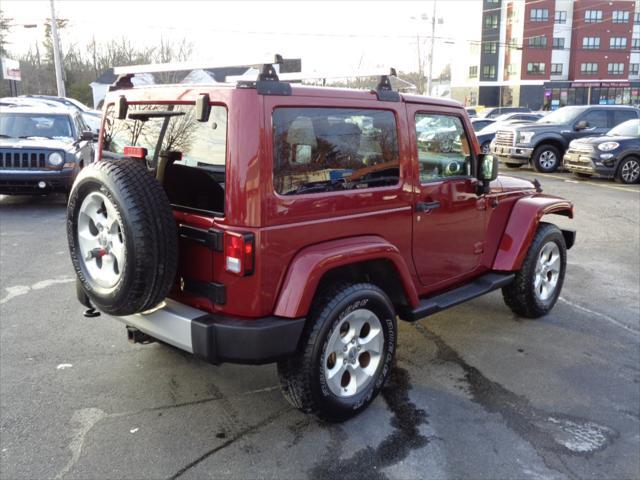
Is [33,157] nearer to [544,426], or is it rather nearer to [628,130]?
[544,426]

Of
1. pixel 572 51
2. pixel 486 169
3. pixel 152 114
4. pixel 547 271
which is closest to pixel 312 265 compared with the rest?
pixel 152 114

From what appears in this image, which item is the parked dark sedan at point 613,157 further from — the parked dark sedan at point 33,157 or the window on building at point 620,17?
the window on building at point 620,17

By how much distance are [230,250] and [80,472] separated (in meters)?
1.35

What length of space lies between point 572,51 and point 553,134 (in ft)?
207

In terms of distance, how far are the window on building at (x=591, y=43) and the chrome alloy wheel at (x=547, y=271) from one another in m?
75.5

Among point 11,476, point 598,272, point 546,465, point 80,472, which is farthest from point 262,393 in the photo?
point 598,272

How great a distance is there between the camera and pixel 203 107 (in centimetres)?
295

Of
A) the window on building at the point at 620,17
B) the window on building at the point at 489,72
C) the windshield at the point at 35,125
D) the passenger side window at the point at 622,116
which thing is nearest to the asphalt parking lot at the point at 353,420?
the windshield at the point at 35,125

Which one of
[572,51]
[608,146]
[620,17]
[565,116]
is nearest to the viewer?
[608,146]

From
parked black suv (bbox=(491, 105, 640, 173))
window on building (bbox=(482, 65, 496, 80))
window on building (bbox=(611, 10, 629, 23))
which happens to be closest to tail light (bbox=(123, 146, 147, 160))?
parked black suv (bbox=(491, 105, 640, 173))

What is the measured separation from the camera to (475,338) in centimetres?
474

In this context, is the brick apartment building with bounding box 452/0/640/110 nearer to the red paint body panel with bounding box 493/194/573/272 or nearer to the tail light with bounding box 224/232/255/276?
the red paint body panel with bounding box 493/194/573/272

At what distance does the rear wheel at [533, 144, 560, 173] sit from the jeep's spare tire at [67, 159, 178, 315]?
15189 millimetres

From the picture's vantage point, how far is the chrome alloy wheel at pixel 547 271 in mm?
5098
